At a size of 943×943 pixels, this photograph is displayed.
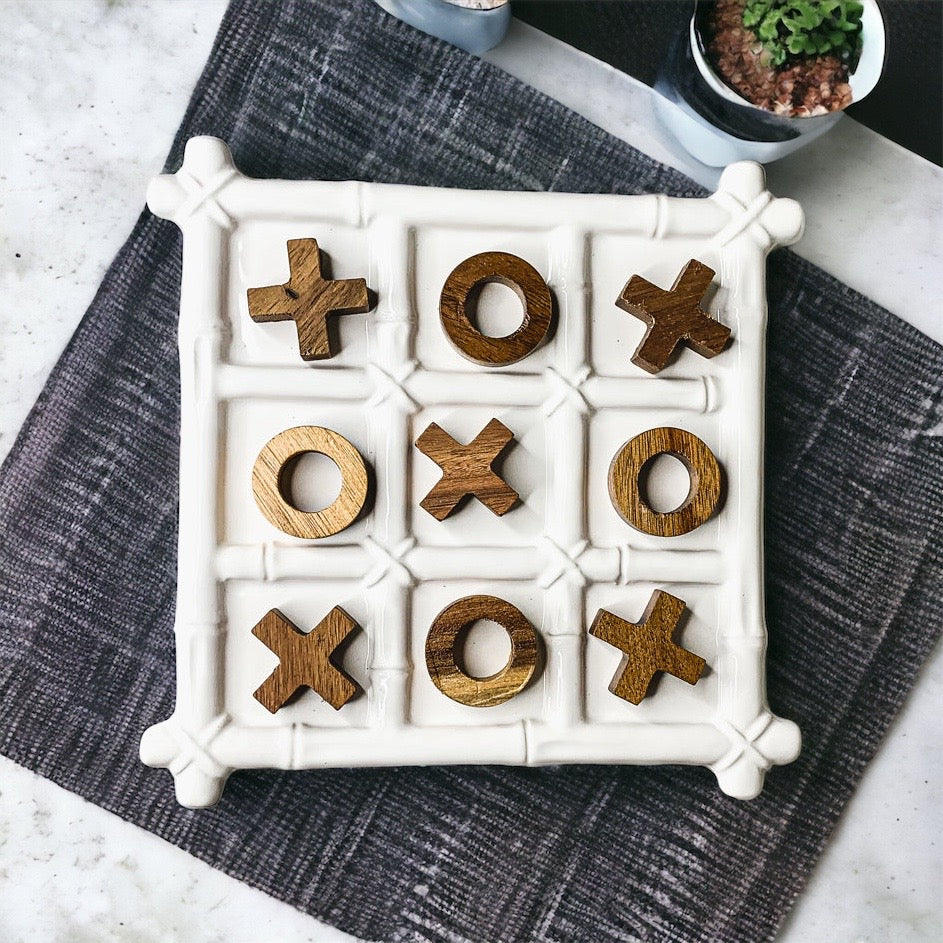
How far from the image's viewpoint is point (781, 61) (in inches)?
46.5

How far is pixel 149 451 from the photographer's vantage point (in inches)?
50.0

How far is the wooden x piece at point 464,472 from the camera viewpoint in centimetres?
117

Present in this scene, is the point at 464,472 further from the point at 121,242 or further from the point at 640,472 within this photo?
the point at 121,242

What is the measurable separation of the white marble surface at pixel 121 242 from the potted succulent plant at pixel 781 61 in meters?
0.16

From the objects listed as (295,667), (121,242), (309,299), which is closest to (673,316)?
(309,299)

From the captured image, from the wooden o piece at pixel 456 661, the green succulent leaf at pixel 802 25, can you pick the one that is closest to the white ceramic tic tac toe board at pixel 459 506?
the wooden o piece at pixel 456 661

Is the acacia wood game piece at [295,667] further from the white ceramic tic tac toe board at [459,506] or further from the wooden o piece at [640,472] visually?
the wooden o piece at [640,472]

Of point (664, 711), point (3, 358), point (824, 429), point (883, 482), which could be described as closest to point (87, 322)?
point (3, 358)

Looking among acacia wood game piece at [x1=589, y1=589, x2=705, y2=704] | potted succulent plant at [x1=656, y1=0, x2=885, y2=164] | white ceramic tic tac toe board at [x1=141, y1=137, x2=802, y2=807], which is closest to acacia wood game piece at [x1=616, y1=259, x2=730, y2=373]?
white ceramic tic tac toe board at [x1=141, y1=137, x2=802, y2=807]

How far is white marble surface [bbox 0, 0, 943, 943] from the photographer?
4.22 ft

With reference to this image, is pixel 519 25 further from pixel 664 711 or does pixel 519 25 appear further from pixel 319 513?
pixel 664 711

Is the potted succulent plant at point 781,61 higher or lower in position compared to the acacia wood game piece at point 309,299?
higher

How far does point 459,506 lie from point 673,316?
0.39m

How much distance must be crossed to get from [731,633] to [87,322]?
3.39 ft
